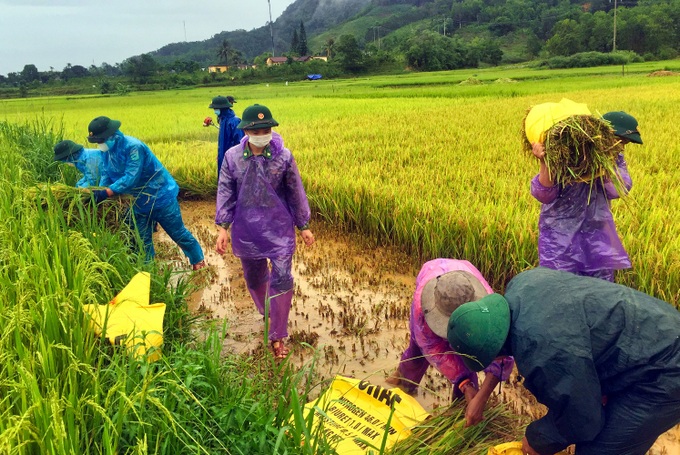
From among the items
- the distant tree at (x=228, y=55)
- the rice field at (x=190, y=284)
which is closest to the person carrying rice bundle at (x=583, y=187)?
the rice field at (x=190, y=284)

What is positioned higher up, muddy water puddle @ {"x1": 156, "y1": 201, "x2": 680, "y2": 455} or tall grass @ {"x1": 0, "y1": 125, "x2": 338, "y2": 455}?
tall grass @ {"x1": 0, "y1": 125, "x2": 338, "y2": 455}

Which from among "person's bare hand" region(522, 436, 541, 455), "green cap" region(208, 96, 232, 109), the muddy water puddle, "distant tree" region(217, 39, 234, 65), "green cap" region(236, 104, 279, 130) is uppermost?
"distant tree" region(217, 39, 234, 65)

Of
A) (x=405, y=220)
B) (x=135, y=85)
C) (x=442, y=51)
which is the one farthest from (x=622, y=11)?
(x=405, y=220)

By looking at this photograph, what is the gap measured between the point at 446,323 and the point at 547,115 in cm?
113

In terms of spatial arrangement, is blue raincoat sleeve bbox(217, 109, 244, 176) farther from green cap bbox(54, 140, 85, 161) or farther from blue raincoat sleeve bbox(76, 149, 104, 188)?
green cap bbox(54, 140, 85, 161)

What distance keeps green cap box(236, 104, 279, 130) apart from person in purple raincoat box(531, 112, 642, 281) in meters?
1.48

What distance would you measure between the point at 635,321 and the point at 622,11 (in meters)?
62.4

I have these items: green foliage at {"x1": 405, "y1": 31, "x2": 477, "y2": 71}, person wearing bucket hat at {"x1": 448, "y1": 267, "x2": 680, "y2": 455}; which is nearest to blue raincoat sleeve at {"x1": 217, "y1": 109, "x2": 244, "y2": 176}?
person wearing bucket hat at {"x1": 448, "y1": 267, "x2": 680, "y2": 455}

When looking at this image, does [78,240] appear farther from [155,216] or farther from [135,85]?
[135,85]

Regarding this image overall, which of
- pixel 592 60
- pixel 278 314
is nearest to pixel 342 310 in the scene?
pixel 278 314

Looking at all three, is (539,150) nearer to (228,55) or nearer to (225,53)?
(225,53)

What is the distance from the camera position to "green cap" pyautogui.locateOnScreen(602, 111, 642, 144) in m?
2.31

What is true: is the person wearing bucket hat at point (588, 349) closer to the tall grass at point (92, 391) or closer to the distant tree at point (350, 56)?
the tall grass at point (92, 391)

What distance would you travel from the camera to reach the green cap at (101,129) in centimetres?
352
